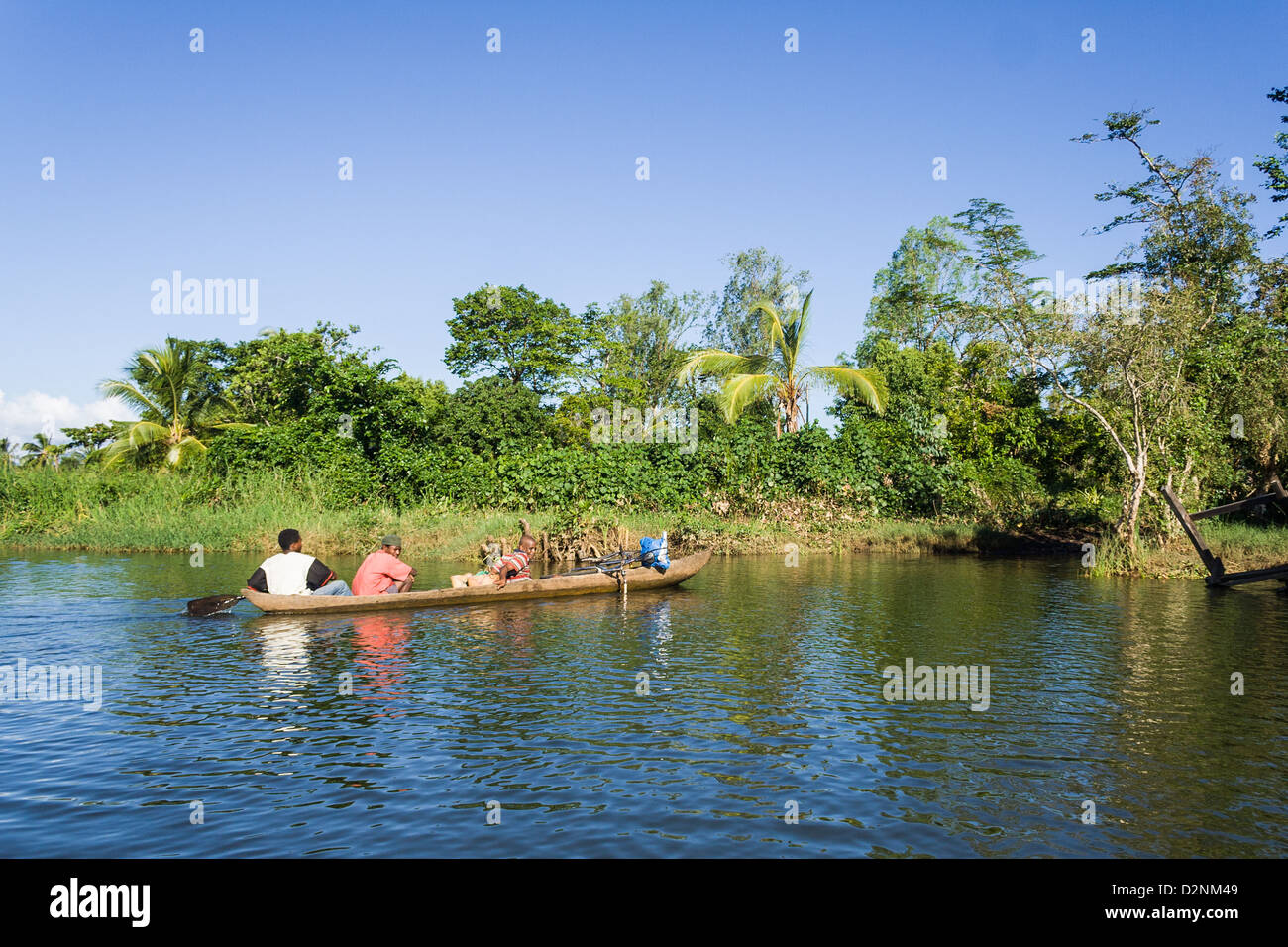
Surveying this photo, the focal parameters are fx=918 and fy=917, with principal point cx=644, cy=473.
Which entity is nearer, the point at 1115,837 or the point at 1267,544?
the point at 1115,837

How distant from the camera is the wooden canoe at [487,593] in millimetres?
14211

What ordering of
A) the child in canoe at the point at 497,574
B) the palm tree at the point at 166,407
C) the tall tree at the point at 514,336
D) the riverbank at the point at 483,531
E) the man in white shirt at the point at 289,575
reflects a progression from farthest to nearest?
1. the tall tree at the point at 514,336
2. the palm tree at the point at 166,407
3. the riverbank at the point at 483,531
4. the child in canoe at the point at 497,574
5. the man in white shirt at the point at 289,575

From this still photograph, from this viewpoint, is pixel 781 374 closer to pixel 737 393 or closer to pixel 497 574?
pixel 737 393

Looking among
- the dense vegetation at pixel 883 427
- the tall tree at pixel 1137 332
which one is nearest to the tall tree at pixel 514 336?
the dense vegetation at pixel 883 427

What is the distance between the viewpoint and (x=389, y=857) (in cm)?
579

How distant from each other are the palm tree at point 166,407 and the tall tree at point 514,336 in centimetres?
1179

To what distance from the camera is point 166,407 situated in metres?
37.3

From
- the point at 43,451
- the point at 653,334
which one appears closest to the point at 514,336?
the point at 653,334

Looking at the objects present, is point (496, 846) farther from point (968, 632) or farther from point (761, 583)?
point (761, 583)

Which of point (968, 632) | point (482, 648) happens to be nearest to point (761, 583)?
point (968, 632)

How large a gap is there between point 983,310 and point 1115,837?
21223 mm

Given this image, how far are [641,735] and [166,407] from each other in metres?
35.2

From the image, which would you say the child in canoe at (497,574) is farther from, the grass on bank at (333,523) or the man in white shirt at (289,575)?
the grass on bank at (333,523)

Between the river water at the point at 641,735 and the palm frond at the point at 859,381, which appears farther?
the palm frond at the point at 859,381
